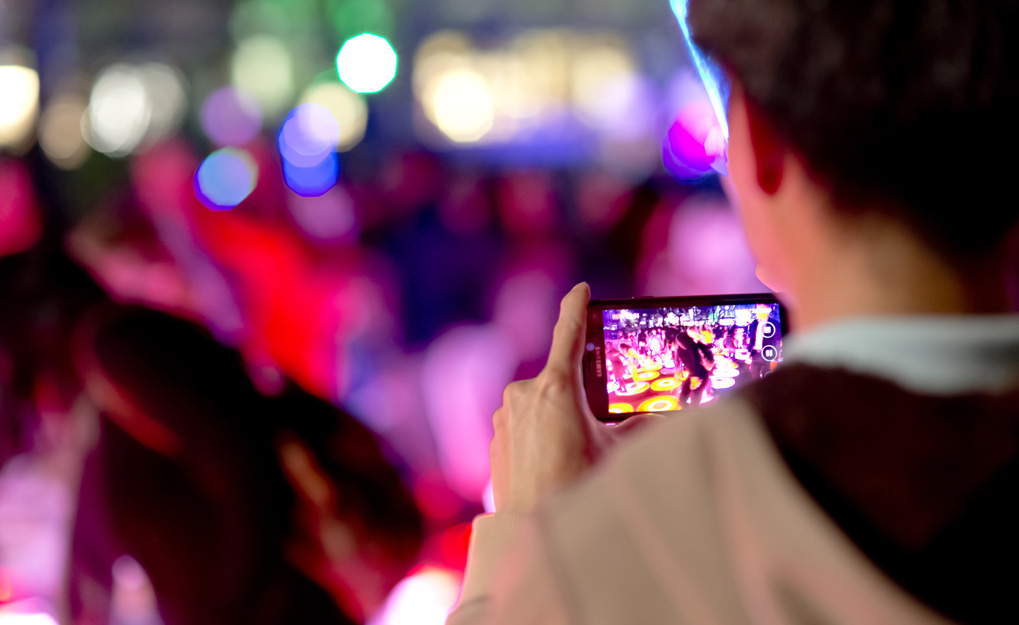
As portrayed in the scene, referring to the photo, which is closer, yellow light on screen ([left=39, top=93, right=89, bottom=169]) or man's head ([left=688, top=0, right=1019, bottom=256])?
man's head ([left=688, top=0, right=1019, bottom=256])

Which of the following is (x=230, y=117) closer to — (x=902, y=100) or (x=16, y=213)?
(x=16, y=213)

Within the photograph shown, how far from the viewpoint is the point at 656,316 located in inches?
28.0

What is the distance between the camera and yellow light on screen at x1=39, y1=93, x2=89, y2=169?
6.02ft

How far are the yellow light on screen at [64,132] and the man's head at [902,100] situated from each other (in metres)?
2.01

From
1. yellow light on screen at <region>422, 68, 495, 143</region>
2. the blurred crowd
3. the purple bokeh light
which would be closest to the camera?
the blurred crowd

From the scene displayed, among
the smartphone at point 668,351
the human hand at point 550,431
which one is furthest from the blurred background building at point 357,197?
the human hand at point 550,431

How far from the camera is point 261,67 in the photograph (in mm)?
1942

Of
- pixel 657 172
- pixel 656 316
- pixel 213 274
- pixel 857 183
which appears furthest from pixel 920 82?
pixel 657 172

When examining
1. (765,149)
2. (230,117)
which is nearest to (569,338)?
(765,149)

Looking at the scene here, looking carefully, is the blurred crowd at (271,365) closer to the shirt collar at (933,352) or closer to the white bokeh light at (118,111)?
the white bokeh light at (118,111)

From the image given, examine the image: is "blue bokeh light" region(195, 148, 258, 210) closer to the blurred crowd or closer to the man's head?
the blurred crowd

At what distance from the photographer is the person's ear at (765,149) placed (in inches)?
11.6

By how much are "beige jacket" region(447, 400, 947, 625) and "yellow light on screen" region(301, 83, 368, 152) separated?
72.8 inches

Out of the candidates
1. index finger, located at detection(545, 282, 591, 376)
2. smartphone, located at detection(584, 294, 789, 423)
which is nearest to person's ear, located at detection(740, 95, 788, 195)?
index finger, located at detection(545, 282, 591, 376)
